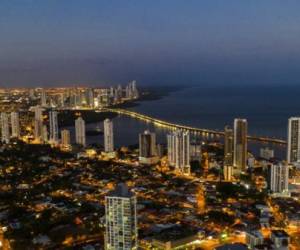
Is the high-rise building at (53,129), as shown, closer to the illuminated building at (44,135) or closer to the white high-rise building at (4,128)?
the illuminated building at (44,135)

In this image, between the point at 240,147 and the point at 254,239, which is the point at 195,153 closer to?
the point at 240,147

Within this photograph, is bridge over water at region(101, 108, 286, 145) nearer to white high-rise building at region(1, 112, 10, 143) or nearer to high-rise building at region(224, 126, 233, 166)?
high-rise building at region(224, 126, 233, 166)

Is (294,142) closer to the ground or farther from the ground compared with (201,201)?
farther from the ground

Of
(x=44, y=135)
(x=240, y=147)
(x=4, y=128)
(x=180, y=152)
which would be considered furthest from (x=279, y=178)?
(x=4, y=128)

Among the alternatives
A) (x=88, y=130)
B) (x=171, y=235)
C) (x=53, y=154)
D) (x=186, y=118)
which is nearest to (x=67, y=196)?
(x=171, y=235)

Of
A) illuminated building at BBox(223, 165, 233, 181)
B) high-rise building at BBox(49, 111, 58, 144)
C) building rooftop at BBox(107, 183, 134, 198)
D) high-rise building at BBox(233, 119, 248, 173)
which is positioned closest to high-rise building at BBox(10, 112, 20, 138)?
high-rise building at BBox(49, 111, 58, 144)

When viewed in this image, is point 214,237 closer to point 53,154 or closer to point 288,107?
point 53,154

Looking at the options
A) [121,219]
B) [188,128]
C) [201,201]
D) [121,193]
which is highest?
[121,193]
